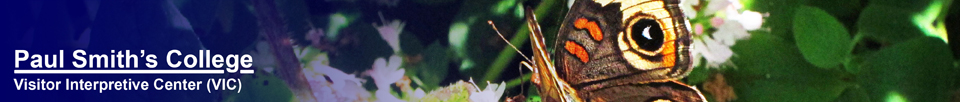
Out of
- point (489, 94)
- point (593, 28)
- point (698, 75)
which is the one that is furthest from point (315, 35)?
point (698, 75)

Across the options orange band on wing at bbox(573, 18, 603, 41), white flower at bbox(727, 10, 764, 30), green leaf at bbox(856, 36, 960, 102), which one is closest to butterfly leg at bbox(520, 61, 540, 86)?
orange band on wing at bbox(573, 18, 603, 41)

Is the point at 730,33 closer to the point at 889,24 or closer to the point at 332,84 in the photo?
the point at 889,24

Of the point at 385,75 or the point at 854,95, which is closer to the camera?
the point at 854,95

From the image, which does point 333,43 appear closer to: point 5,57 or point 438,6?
point 438,6

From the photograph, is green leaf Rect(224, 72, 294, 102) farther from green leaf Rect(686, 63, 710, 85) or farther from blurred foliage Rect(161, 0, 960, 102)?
green leaf Rect(686, 63, 710, 85)

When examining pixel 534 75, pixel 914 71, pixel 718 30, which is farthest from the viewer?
pixel 534 75

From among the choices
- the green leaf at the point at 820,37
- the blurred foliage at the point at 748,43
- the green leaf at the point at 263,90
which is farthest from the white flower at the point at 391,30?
the green leaf at the point at 820,37

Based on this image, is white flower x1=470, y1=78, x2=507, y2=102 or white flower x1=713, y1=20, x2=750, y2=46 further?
white flower x1=470, y1=78, x2=507, y2=102
